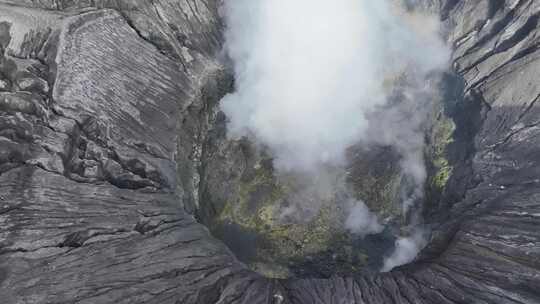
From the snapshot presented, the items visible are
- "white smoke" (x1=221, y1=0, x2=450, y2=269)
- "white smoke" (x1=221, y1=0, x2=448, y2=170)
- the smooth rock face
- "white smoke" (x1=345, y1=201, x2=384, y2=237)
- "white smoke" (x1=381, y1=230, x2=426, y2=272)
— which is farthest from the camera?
"white smoke" (x1=221, y1=0, x2=448, y2=170)

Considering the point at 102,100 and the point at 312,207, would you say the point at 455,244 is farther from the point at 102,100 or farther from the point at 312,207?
the point at 102,100

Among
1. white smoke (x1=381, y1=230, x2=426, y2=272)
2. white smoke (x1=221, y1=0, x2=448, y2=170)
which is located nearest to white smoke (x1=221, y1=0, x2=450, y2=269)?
white smoke (x1=221, y1=0, x2=448, y2=170)

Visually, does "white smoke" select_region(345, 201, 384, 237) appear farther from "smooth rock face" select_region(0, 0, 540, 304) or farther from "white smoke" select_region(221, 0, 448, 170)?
"white smoke" select_region(221, 0, 448, 170)

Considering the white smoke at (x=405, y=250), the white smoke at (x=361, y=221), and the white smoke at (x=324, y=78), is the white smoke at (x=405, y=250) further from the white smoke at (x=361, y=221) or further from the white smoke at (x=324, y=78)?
the white smoke at (x=324, y=78)

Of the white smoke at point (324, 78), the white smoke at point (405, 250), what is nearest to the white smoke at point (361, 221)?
the white smoke at point (405, 250)

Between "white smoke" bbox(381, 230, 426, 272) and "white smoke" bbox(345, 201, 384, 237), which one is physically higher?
"white smoke" bbox(345, 201, 384, 237)

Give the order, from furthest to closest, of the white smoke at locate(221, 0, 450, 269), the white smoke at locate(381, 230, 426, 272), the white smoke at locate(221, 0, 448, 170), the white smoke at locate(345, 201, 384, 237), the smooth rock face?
the white smoke at locate(221, 0, 448, 170)
the white smoke at locate(221, 0, 450, 269)
the white smoke at locate(345, 201, 384, 237)
the white smoke at locate(381, 230, 426, 272)
the smooth rock face

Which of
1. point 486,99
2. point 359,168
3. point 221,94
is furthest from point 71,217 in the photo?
point 486,99
